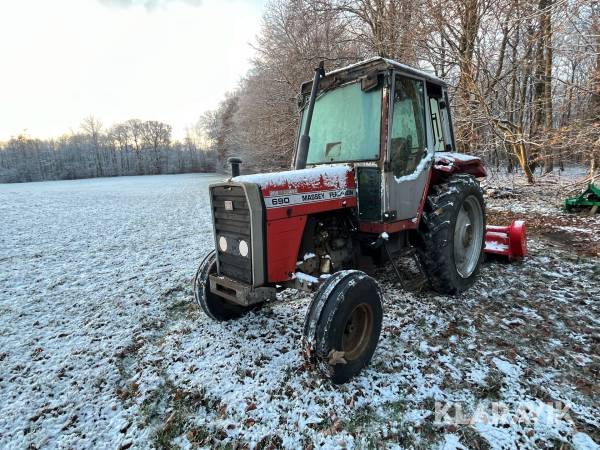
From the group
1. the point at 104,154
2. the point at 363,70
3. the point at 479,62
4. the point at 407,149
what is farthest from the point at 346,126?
the point at 104,154

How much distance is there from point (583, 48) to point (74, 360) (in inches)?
405

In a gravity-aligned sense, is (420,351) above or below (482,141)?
below

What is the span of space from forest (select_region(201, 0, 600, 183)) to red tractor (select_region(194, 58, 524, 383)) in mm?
3952

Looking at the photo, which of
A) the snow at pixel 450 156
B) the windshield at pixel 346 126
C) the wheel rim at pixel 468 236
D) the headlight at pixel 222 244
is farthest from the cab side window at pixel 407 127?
the headlight at pixel 222 244

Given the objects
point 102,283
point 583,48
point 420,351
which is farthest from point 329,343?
point 583,48

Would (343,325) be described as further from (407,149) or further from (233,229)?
(407,149)

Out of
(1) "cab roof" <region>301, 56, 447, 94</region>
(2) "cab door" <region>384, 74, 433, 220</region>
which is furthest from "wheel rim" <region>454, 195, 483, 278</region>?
(1) "cab roof" <region>301, 56, 447, 94</region>

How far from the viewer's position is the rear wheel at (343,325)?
2199 millimetres

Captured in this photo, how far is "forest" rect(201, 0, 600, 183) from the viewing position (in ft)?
24.2

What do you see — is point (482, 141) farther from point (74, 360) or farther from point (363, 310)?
point (74, 360)

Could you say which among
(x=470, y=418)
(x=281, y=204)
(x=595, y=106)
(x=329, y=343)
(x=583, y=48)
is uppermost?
(x=583, y=48)

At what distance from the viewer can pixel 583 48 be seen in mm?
7062

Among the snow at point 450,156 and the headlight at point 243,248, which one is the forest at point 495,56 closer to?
the snow at point 450,156

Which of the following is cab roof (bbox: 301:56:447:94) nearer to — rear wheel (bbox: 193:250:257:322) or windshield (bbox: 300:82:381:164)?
windshield (bbox: 300:82:381:164)
